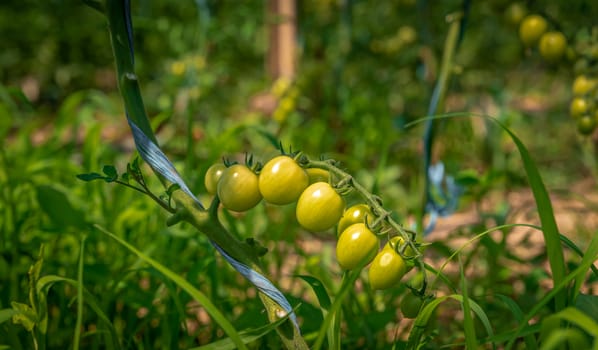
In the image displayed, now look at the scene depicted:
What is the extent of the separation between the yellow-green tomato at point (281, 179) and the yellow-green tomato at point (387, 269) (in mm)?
129

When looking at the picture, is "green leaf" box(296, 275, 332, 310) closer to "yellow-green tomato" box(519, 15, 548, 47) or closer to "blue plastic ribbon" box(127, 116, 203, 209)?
"blue plastic ribbon" box(127, 116, 203, 209)

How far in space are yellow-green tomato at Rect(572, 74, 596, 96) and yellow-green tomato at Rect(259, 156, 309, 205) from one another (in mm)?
894

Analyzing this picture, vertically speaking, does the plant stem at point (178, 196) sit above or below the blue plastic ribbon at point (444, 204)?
above

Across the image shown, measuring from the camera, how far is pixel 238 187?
0.71 m

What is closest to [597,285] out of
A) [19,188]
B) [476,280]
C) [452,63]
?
[476,280]

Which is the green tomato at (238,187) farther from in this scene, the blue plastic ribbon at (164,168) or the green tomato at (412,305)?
the green tomato at (412,305)

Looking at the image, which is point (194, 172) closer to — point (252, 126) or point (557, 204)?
point (252, 126)

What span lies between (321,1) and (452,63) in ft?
7.69

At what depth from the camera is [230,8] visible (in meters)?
5.38

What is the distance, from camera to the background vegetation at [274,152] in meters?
1.20

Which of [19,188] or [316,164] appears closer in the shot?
[316,164]

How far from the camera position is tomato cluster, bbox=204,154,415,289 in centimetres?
68

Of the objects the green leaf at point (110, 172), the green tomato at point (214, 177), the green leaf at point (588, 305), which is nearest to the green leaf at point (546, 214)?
the green leaf at point (588, 305)

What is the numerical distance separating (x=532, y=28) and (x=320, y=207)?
90 centimetres
